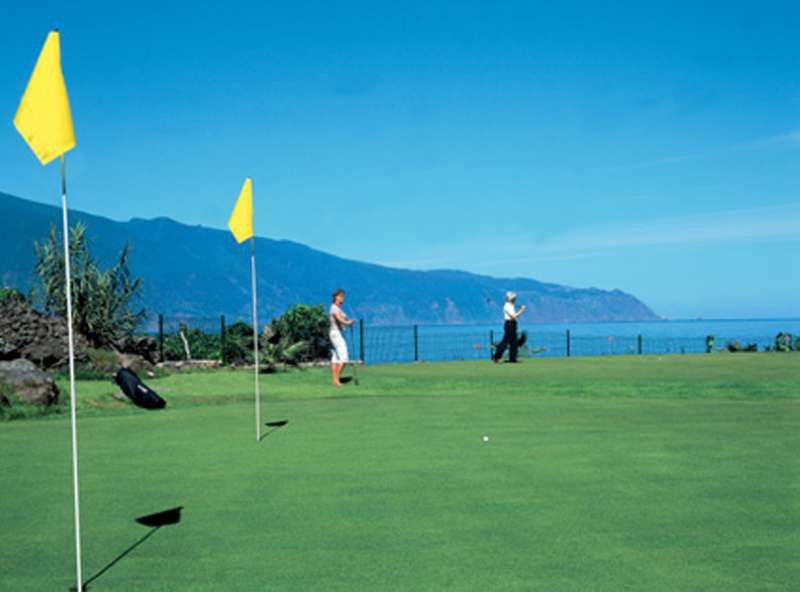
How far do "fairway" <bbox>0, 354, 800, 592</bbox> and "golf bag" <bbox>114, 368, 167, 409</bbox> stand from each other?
1.23m

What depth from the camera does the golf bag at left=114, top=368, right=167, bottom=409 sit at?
15.2 meters

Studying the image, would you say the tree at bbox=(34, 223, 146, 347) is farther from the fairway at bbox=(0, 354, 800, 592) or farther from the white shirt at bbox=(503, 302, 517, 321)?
the fairway at bbox=(0, 354, 800, 592)

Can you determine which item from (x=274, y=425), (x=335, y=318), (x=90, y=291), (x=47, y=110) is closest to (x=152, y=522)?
(x=47, y=110)

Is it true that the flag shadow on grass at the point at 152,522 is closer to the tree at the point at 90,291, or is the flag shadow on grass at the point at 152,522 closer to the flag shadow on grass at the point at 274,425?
the flag shadow on grass at the point at 274,425

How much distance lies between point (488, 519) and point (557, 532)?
56cm

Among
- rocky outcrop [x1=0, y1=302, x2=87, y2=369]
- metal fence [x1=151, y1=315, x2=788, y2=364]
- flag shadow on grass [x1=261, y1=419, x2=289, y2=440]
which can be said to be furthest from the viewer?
metal fence [x1=151, y1=315, x2=788, y2=364]

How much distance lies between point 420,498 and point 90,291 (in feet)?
63.4

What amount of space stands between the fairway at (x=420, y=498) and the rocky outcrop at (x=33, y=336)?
800cm

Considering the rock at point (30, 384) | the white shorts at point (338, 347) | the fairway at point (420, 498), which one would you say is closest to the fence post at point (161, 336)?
the white shorts at point (338, 347)

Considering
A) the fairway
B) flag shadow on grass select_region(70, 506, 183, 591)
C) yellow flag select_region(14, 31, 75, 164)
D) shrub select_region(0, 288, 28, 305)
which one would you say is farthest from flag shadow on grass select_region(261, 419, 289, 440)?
shrub select_region(0, 288, 28, 305)

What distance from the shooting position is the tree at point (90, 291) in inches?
934

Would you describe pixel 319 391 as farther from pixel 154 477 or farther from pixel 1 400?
pixel 154 477

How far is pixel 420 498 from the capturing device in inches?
263

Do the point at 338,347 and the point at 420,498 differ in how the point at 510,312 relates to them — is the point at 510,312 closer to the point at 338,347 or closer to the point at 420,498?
the point at 338,347
